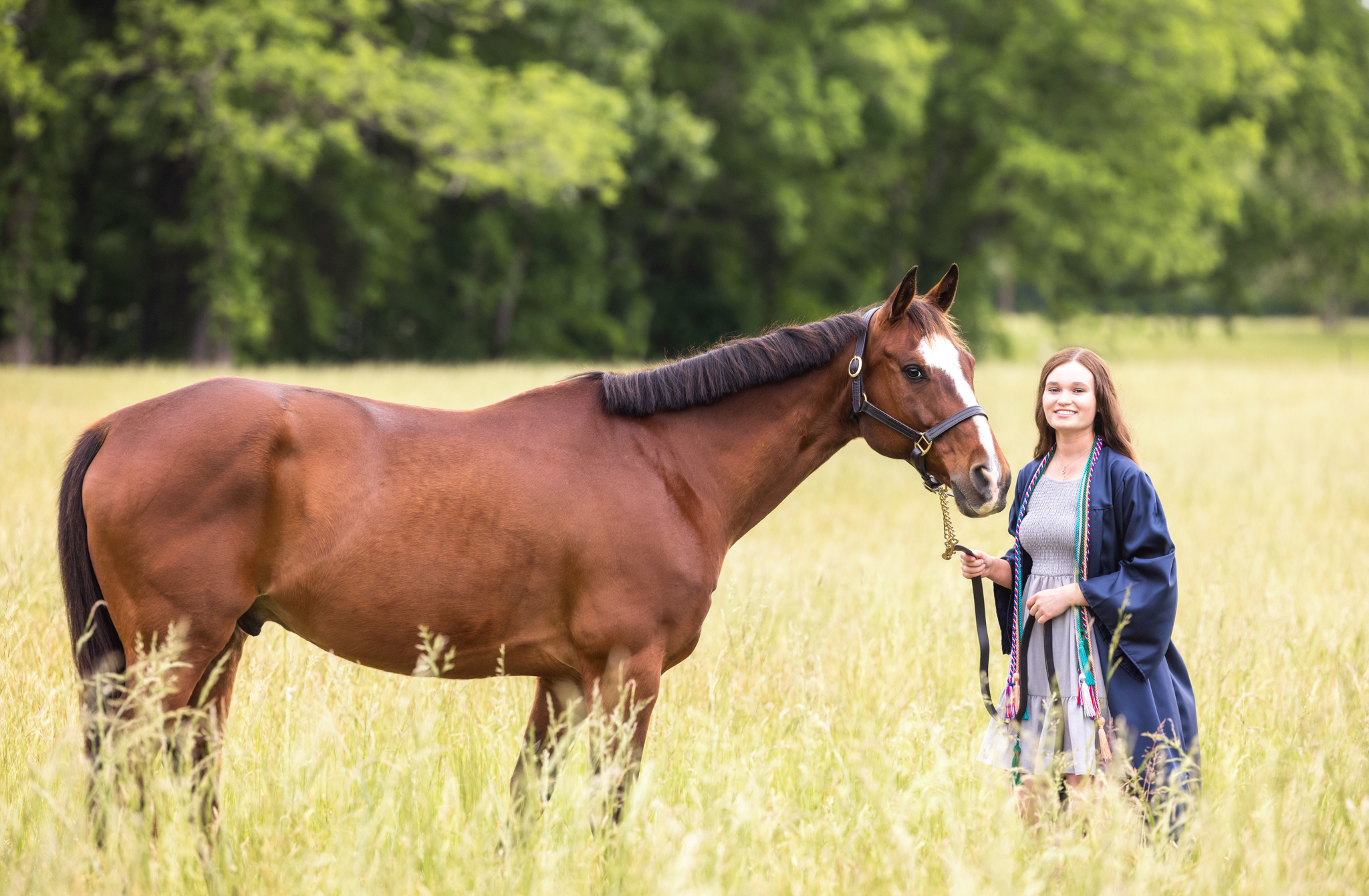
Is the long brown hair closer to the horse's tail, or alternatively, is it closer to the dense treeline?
the horse's tail

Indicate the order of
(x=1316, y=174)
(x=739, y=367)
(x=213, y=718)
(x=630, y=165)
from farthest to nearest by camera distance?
1. (x=1316, y=174)
2. (x=630, y=165)
3. (x=739, y=367)
4. (x=213, y=718)

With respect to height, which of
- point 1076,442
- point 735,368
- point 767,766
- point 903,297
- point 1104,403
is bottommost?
point 767,766

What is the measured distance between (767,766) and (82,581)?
2194 mm

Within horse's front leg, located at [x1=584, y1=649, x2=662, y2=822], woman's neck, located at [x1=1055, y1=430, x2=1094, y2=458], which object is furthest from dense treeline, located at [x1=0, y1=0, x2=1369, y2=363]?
woman's neck, located at [x1=1055, y1=430, x2=1094, y2=458]

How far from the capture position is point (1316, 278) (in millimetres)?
39406

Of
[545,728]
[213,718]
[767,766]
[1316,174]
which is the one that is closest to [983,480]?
[767,766]

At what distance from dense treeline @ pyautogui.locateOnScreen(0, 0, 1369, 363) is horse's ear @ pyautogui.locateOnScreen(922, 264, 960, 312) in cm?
1373

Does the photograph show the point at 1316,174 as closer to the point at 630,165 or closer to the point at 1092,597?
the point at 630,165

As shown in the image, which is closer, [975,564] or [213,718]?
[213,718]

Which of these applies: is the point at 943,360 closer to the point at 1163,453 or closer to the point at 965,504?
the point at 965,504

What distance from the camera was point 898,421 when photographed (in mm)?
3691

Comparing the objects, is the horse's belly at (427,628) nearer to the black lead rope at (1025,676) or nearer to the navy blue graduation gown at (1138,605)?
the black lead rope at (1025,676)

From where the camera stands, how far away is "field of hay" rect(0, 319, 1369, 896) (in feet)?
8.89

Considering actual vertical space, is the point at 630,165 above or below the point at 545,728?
above
